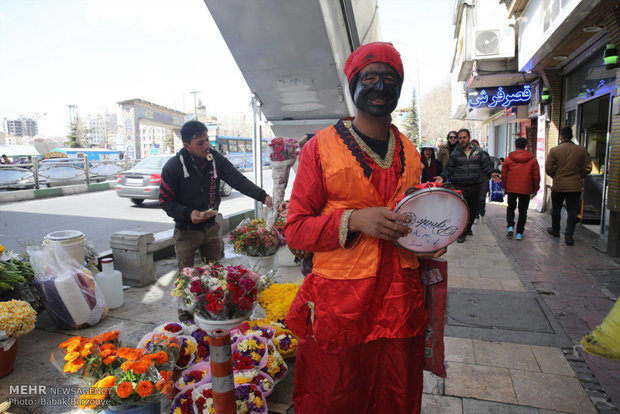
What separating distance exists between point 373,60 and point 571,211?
7062 millimetres

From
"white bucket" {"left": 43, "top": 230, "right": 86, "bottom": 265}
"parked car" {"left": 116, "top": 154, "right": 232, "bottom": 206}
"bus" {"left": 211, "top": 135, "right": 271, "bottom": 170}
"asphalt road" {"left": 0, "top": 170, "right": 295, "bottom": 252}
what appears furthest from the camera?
"bus" {"left": 211, "top": 135, "right": 271, "bottom": 170}

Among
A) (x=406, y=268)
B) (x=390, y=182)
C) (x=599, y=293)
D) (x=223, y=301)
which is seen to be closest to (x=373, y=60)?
(x=390, y=182)

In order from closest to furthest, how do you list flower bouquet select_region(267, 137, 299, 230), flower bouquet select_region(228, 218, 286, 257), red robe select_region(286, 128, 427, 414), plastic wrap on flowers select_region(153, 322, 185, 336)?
red robe select_region(286, 128, 427, 414), plastic wrap on flowers select_region(153, 322, 185, 336), flower bouquet select_region(267, 137, 299, 230), flower bouquet select_region(228, 218, 286, 257)

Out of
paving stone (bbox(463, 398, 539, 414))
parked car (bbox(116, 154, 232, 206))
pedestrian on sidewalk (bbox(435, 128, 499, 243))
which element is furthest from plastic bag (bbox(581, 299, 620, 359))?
parked car (bbox(116, 154, 232, 206))

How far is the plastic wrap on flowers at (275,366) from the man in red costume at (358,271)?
1238 mm

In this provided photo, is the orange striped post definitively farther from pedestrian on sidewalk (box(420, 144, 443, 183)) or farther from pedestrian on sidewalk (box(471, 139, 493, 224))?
pedestrian on sidewalk (box(420, 144, 443, 183))

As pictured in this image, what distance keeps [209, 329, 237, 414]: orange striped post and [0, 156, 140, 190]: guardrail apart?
1806cm

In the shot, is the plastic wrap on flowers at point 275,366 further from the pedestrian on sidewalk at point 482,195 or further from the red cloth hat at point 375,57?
the pedestrian on sidewalk at point 482,195

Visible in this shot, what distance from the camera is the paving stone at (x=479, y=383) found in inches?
112

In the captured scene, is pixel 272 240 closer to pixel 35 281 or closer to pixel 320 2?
pixel 35 281

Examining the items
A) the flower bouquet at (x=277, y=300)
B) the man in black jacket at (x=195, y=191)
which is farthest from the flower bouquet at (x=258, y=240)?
the flower bouquet at (x=277, y=300)

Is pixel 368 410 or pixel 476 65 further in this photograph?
pixel 476 65

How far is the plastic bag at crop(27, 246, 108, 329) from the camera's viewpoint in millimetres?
3850

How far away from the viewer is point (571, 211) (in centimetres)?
711
